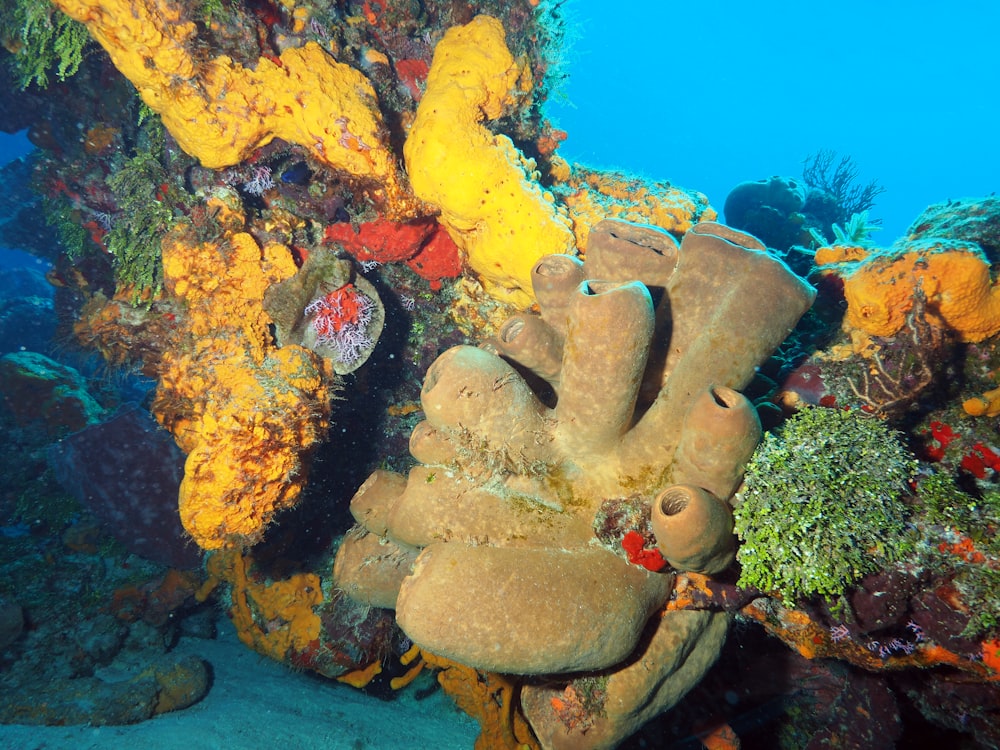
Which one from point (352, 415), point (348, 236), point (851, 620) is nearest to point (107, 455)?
point (352, 415)

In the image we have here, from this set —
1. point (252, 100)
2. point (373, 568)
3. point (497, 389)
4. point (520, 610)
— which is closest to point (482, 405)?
point (497, 389)

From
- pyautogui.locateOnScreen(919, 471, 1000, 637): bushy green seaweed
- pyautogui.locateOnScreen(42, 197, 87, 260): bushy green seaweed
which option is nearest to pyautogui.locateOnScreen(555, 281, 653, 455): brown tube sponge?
pyautogui.locateOnScreen(919, 471, 1000, 637): bushy green seaweed

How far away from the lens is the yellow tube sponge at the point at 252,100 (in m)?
3.37

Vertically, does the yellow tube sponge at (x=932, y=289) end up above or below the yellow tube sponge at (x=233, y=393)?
above

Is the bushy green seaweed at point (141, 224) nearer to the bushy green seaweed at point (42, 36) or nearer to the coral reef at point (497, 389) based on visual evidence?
the coral reef at point (497, 389)

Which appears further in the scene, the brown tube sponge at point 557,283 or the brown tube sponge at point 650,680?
the brown tube sponge at point 557,283

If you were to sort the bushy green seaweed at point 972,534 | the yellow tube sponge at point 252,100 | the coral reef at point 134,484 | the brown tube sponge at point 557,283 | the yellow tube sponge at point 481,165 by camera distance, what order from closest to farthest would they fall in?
the bushy green seaweed at point 972,534, the brown tube sponge at point 557,283, the yellow tube sponge at point 252,100, the yellow tube sponge at point 481,165, the coral reef at point 134,484

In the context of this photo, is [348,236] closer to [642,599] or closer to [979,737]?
[642,599]

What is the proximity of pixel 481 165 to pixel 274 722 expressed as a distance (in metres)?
5.50

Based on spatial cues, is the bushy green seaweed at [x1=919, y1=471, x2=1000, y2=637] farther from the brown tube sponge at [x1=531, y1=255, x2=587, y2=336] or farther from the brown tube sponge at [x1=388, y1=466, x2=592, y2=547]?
the brown tube sponge at [x1=531, y1=255, x2=587, y2=336]

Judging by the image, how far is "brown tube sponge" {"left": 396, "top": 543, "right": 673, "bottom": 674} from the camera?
2.43 meters

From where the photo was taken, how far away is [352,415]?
5.38 meters

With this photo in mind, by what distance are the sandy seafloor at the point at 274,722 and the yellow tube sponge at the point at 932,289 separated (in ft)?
17.4

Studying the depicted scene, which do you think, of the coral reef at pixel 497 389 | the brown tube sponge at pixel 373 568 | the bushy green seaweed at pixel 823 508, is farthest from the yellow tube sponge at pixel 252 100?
the bushy green seaweed at pixel 823 508
